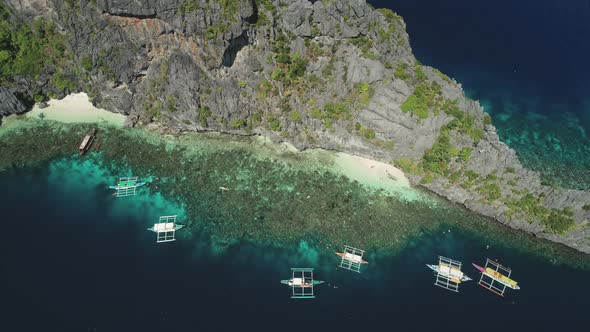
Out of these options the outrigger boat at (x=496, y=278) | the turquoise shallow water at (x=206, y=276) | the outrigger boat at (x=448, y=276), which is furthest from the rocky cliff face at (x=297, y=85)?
the outrigger boat at (x=448, y=276)

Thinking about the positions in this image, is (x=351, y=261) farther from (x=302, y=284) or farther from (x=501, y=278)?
(x=501, y=278)

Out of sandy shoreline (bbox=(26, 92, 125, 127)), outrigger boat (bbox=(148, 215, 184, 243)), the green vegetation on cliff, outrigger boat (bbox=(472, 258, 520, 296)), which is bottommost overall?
outrigger boat (bbox=(472, 258, 520, 296))

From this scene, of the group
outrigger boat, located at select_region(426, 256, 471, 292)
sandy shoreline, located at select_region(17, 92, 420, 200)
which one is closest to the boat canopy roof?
outrigger boat, located at select_region(426, 256, 471, 292)

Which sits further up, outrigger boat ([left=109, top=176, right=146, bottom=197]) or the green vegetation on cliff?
the green vegetation on cliff

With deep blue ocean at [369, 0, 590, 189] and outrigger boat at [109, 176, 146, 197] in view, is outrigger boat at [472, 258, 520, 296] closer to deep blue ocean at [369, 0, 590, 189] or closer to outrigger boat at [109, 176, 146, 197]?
deep blue ocean at [369, 0, 590, 189]

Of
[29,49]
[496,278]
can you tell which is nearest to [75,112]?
[29,49]
